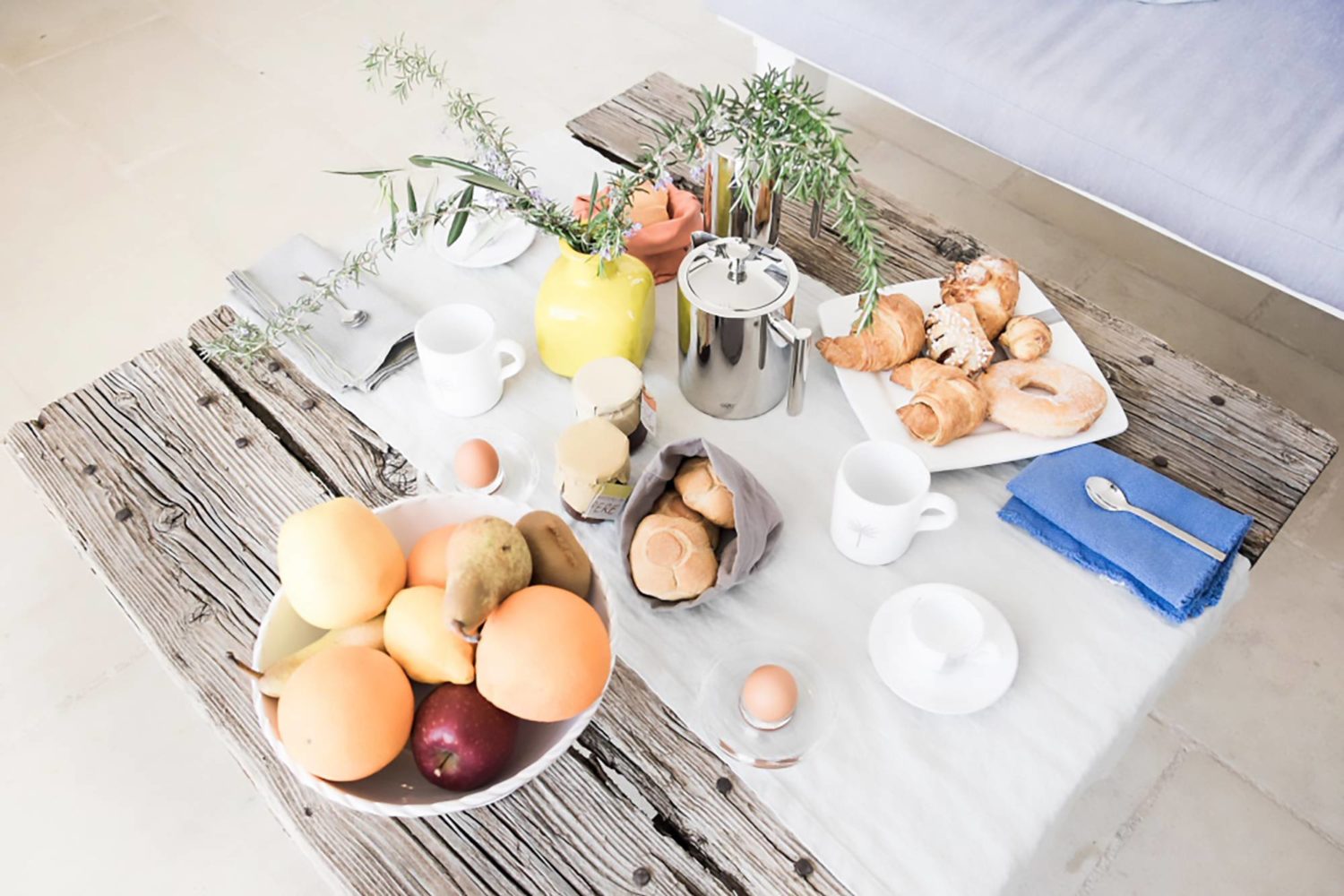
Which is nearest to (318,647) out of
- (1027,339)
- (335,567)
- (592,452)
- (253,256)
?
(335,567)

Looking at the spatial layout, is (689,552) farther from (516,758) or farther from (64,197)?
(64,197)

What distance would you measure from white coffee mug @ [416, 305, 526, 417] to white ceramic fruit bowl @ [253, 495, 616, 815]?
21 cm

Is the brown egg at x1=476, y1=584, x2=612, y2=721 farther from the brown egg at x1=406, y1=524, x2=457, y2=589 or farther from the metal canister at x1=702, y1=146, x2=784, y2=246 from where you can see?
the metal canister at x1=702, y1=146, x2=784, y2=246

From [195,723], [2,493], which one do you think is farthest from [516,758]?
[2,493]

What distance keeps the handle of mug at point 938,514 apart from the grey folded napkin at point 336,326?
57 centimetres

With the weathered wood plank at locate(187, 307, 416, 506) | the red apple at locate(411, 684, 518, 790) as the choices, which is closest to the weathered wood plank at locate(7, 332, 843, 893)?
the weathered wood plank at locate(187, 307, 416, 506)

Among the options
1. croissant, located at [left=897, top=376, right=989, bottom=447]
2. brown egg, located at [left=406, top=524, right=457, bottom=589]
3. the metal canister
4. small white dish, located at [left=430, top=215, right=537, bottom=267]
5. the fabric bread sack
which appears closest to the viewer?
brown egg, located at [left=406, top=524, right=457, bottom=589]

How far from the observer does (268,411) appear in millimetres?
1046

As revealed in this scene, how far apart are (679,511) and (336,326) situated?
470 mm

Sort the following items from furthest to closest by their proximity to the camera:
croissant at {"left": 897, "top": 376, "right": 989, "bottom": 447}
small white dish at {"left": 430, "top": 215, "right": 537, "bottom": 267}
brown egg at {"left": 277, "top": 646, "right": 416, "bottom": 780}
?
1. small white dish at {"left": 430, "top": 215, "right": 537, "bottom": 267}
2. croissant at {"left": 897, "top": 376, "right": 989, "bottom": 447}
3. brown egg at {"left": 277, "top": 646, "right": 416, "bottom": 780}

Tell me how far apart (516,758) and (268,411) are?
530 mm

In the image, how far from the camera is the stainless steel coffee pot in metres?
0.90

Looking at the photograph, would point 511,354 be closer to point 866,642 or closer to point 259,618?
point 259,618

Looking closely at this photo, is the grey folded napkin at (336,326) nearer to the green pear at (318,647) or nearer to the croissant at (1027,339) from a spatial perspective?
the green pear at (318,647)
